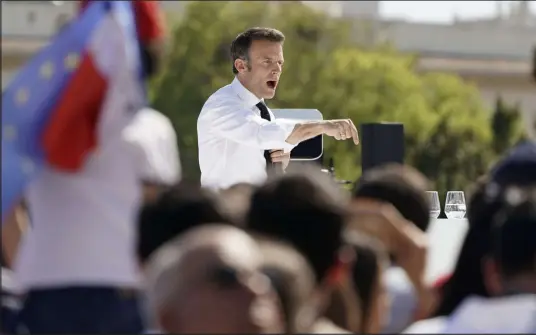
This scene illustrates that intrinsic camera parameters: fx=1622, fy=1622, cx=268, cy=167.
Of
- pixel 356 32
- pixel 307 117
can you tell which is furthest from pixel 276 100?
pixel 307 117

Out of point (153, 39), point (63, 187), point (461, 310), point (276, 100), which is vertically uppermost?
point (153, 39)

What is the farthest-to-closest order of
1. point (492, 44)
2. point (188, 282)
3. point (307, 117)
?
point (492, 44) < point (307, 117) < point (188, 282)

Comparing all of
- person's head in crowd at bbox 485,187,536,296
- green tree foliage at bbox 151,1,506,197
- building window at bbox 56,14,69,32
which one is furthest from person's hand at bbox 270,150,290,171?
green tree foliage at bbox 151,1,506,197

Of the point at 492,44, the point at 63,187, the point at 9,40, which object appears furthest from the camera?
the point at 492,44

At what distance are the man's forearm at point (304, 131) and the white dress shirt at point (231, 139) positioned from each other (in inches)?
9.2

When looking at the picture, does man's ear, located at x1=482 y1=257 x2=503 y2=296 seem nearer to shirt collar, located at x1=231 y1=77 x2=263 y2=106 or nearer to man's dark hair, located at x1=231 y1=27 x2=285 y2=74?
shirt collar, located at x1=231 y1=77 x2=263 y2=106

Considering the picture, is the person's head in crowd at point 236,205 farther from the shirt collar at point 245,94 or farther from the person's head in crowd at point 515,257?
the shirt collar at point 245,94

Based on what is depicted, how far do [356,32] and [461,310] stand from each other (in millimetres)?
58115

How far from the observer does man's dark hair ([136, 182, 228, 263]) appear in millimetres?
4285

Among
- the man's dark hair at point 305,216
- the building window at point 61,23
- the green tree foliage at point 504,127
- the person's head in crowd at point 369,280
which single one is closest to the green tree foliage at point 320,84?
the green tree foliage at point 504,127

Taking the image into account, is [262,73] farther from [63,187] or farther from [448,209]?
[63,187]

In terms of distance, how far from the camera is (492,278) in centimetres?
433

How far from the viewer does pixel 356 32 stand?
6212 centimetres

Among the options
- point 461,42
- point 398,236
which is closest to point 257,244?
point 398,236
